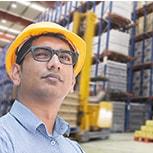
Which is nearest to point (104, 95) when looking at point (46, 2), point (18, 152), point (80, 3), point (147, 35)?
point (147, 35)

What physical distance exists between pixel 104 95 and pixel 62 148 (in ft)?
20.0

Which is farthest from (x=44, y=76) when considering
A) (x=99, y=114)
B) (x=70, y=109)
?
(x=99, y=114)

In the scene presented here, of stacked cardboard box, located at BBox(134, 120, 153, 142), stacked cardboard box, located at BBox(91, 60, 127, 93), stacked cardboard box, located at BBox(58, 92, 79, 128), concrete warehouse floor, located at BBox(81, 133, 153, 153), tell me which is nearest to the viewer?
concrete warehouse floor, located at BBox(81, 133, 153, 153)

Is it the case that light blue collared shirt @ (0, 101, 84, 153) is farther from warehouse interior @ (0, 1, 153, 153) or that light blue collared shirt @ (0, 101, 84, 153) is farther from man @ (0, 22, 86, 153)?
warehouse interior @ (0, 1, 153, 153)

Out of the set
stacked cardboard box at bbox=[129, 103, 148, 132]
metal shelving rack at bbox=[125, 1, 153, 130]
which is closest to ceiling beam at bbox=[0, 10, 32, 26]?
metal shelving rack at bbox=[125, 1, 153, 130]

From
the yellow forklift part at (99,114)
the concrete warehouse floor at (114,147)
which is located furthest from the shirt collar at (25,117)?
the yellow forklift part at (99,114)

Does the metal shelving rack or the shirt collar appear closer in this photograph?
the shirt collar

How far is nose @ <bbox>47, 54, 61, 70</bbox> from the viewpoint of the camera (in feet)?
3.40

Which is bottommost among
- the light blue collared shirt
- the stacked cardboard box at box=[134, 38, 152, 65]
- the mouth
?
the light blue collared shirt

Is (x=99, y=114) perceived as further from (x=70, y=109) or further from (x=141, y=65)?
(x=141, y=65)

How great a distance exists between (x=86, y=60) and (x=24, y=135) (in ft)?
18.8

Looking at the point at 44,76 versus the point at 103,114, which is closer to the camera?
the point at 44,76

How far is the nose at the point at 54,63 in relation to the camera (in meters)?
1.04

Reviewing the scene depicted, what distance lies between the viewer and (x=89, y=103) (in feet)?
23.0
